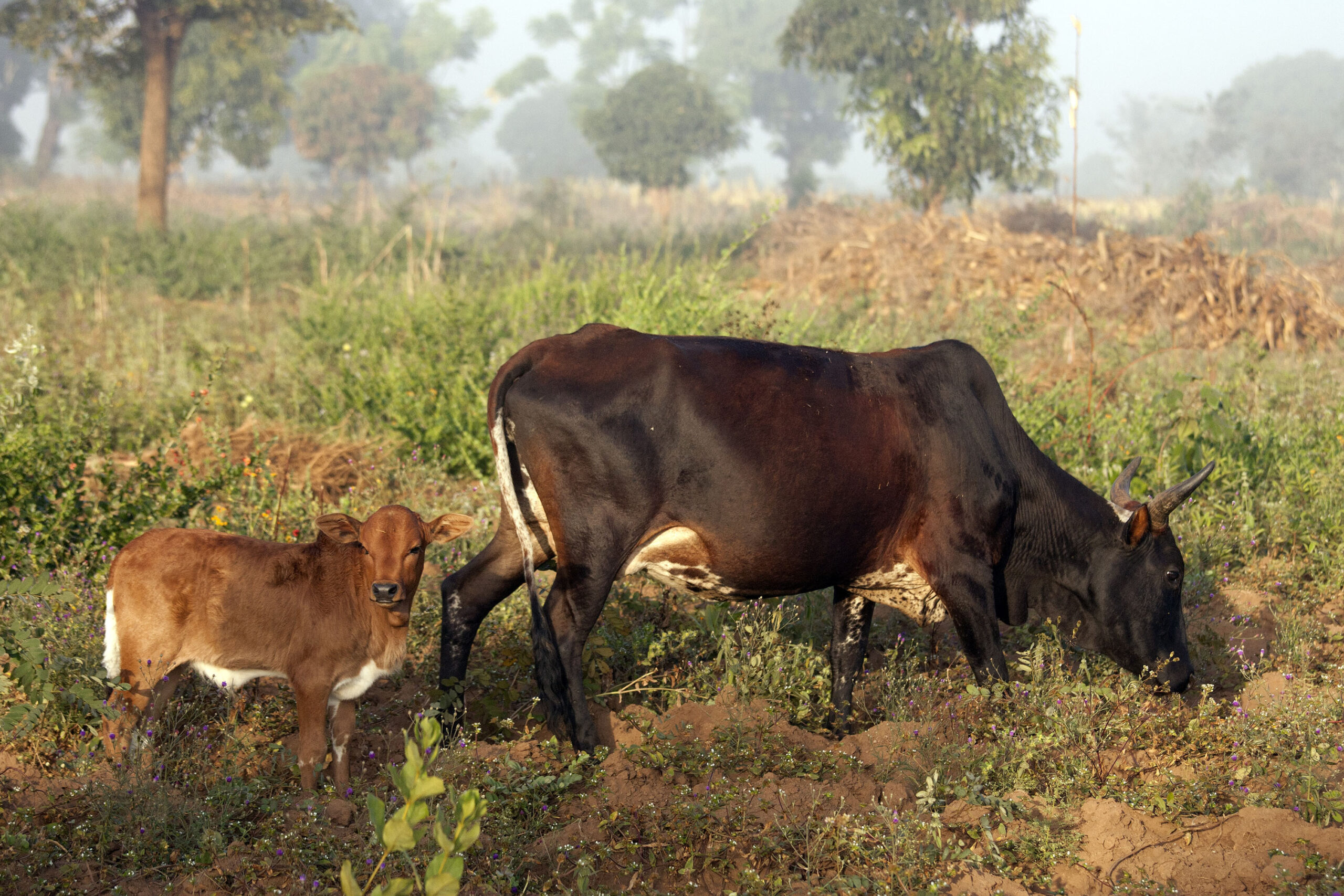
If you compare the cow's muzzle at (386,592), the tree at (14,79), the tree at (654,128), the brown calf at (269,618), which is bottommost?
the brown calf at (269,618)

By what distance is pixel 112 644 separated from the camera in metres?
3.92

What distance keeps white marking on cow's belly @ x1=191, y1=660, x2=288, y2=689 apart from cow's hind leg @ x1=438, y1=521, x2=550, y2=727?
740mm

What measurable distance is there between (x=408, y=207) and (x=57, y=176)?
41.1 meters

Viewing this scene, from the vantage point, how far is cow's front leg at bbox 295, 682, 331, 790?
12.6 ft

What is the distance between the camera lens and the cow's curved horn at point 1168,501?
429 cm

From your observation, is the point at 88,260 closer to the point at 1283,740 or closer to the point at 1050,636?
the point at 1050,636

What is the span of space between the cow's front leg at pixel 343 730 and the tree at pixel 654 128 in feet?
138

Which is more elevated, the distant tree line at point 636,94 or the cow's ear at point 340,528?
the distant tree line at point 636,94

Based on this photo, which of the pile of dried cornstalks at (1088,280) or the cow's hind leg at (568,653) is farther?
the pile of dried cornstalks at (1088,280)

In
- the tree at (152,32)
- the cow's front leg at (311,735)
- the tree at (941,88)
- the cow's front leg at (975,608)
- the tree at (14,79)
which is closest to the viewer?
the cow's front leg at (311,735)

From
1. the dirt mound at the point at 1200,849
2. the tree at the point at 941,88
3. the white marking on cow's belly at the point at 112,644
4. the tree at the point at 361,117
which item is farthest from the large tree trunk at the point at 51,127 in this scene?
the dirt mound at the point at 1200,849

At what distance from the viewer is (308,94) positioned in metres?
56.6

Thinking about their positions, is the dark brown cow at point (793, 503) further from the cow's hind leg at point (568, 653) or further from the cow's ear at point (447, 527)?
the cow's ear at point (447, 527)

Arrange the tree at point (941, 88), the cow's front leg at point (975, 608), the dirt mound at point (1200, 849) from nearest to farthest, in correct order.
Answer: the dirt mound at point (1200, 849) → the cow's front leg at point (975, 608) → the tree at point (941, 88)
